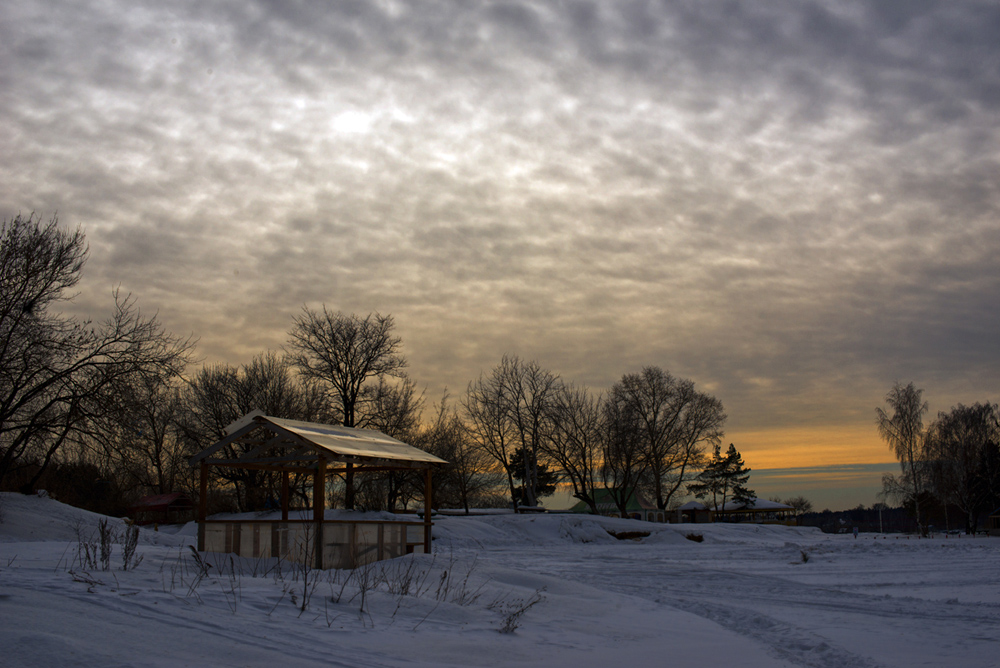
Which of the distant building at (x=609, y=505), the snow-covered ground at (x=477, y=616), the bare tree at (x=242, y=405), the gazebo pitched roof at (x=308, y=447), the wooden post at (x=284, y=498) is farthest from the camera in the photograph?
the distant building at (x=609, y=505)

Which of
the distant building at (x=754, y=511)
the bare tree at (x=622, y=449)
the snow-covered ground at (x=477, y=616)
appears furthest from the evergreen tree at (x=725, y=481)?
the snow-covered ground at (x=477, y=616)

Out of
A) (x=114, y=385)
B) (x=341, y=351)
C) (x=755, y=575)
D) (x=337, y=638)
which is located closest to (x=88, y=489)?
(x=341, y=351)

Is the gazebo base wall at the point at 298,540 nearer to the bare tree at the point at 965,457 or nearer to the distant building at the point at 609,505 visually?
the distant building at the point at 609,505

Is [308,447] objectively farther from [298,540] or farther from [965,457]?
[965,457]

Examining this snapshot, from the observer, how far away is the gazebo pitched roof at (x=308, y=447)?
16.2m

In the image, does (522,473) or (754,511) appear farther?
(754,511)

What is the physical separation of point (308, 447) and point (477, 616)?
24.9 ft

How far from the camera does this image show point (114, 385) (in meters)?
23.9

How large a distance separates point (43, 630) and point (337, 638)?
260 centimetres

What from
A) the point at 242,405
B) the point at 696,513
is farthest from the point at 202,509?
the point at 696,513

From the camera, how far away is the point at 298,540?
15320mm

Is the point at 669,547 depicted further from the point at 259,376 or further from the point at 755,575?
the point at 259,376

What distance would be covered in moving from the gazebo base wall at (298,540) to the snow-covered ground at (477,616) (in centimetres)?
83

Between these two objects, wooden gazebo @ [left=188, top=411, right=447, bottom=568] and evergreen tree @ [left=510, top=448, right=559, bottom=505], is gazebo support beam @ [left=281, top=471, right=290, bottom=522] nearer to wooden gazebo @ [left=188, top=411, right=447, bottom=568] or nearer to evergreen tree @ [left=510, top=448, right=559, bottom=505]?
wooden gazebo @ [left=188, top=411, right=447, bottom=568]
